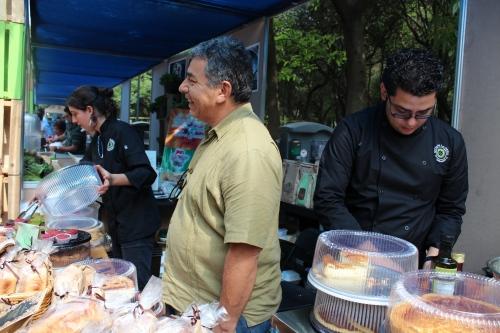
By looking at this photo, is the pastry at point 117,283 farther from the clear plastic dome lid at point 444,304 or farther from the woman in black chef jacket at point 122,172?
the woman in black chef jacket at point 122,172

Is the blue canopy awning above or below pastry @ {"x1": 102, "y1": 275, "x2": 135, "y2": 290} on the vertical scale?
above

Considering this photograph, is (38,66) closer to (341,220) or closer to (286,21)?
(286,21)

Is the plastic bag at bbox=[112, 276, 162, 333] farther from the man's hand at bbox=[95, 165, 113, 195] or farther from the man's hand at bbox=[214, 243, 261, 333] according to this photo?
the man's hand at bbox=[95, 165, 113, 195]

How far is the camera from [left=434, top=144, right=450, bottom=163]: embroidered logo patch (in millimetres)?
2020

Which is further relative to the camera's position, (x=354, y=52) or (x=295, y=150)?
(x=354, y=52)

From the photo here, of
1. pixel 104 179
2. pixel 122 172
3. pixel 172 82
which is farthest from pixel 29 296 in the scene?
pixel 172 82

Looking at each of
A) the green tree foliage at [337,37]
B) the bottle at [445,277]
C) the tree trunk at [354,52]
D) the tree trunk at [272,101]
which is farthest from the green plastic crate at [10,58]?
the green tree foliage at [337,37]

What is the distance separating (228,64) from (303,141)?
113 inches

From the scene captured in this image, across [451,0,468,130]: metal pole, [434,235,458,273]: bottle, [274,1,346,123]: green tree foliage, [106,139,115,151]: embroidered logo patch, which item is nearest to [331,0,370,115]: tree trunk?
[274,1,346,123]: green tree foliage

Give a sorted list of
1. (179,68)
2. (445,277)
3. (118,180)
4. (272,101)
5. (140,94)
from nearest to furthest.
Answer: (445,277)
(118,180)
(179,68)
(272,101)
(140,94)

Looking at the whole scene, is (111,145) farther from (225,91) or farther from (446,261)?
(446,261)

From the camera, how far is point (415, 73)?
171 cm

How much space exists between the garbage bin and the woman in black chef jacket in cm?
158

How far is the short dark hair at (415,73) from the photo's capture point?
1704mm
